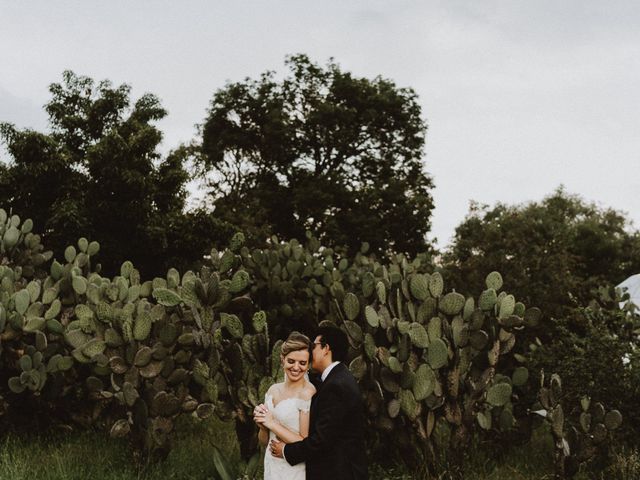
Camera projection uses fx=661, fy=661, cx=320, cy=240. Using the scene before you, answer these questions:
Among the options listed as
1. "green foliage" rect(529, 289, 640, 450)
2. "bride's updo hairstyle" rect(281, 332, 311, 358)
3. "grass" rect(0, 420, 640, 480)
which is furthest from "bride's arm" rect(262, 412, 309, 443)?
"green foliage" rect(529, 289, 640, 450)

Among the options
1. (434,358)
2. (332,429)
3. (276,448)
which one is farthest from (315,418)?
(434,358)

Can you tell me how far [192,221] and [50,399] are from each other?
14965mm

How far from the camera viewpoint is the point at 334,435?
398 cm

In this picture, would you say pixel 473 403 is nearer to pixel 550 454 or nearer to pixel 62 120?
pixel 550 454

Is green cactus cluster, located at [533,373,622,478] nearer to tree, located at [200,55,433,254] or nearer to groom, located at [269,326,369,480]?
groom, located at [269,326,369,480]

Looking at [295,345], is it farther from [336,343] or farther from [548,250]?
[548,250]

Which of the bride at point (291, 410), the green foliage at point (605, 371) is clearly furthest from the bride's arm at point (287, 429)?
the green foliage at point (605, 371)

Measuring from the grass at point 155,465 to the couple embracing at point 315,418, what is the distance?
6.73ft

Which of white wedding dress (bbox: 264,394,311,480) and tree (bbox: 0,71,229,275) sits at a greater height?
tree (bbox: 0,71,229,275)

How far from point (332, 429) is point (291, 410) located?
0.35 metres

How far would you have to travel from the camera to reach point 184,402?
6.40m

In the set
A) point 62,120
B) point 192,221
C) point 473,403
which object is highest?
point 62,120

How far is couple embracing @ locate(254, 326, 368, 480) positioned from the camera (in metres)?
4.01

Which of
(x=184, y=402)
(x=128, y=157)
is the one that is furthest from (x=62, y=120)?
(x=184, y=402)
